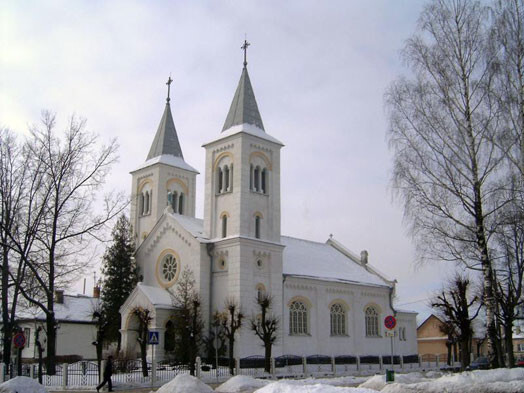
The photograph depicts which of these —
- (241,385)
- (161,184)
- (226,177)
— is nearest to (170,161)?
(161,184)

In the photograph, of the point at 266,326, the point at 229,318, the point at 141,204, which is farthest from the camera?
the point at 141,204

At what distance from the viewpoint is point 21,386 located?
17.8m

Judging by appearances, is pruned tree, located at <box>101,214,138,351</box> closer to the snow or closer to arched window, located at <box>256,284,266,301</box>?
the snow

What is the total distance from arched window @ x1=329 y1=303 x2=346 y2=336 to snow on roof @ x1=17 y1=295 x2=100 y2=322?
1985cm

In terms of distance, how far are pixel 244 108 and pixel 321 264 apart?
48.0ft

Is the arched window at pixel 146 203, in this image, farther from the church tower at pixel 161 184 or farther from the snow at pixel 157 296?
the snow at pixel 157 296

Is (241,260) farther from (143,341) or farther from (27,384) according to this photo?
(27,384)

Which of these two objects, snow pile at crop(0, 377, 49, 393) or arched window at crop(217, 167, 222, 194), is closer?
snow pile at crop(0, 377, 49, 393)

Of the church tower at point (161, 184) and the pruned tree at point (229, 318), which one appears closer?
the pruned tree at point (229, 318)

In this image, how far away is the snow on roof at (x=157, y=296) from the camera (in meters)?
39.5

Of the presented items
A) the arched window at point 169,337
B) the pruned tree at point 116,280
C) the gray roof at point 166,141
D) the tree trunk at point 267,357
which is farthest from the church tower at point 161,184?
the tree trunk at point 267,357

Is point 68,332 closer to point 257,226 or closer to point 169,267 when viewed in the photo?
point 169,267

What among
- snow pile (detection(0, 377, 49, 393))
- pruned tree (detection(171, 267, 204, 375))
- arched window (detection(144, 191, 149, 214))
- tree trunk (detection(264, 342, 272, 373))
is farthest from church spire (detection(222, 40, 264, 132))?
snow pile (detection(0, 377, 49, 393))

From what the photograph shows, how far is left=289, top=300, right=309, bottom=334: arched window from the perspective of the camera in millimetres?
43188
